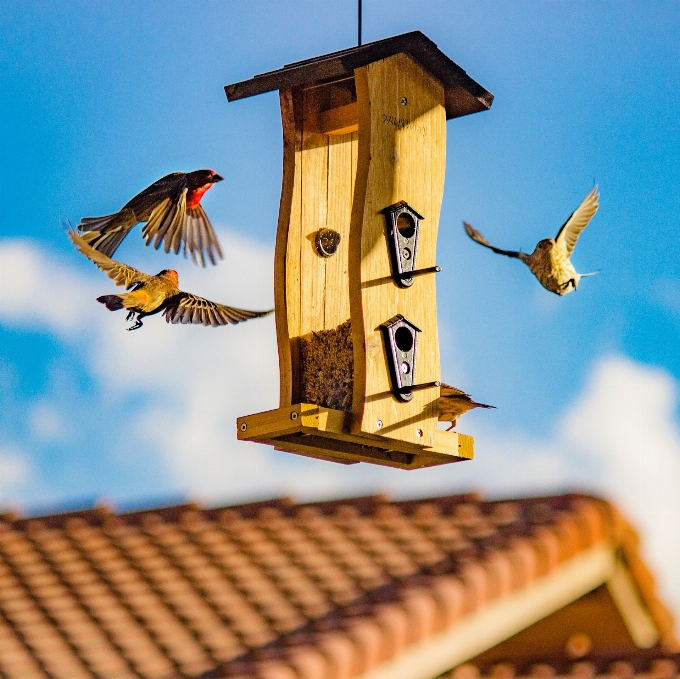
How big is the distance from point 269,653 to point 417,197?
1.59 m

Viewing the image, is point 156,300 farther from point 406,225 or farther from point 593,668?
point 593,668

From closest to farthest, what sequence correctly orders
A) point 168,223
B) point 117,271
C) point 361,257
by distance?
point 361,257
point 117,271
point 168,223

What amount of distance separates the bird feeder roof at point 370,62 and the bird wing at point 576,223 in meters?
0.67

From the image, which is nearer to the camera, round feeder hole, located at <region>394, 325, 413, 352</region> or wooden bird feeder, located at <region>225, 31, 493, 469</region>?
wooden bird feeder, located at <region>225, 31, 493, 469</region>

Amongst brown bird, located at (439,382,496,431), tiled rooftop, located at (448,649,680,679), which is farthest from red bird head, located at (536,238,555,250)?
tiled rooftop, located at (448,649,680,679)

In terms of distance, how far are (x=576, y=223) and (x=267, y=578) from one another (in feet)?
6.08

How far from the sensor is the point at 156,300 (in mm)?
5258

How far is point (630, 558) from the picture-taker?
536cm

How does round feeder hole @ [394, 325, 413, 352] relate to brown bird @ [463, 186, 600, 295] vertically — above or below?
below

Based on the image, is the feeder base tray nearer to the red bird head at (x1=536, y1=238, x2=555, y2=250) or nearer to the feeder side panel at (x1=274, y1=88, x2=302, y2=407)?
the feeder side panel at (x1=274, y1=88, x2=302, y2=407)

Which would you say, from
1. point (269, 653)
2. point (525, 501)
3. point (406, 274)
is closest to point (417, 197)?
point (406, 274)

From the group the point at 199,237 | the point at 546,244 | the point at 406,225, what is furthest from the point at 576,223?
the point at 199,237

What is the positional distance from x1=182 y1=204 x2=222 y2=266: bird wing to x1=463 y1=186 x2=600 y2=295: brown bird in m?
1.15

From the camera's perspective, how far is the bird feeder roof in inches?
203
